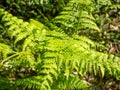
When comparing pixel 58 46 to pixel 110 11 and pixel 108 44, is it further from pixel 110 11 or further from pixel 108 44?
pixel 110 11

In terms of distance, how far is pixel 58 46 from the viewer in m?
2.91

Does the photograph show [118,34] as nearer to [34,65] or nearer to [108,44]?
[108,44]

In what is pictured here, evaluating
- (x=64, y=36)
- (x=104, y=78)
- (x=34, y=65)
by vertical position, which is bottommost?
(x=104, y=78)

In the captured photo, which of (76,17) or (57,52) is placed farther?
(76,17)

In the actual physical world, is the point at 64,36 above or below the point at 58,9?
above

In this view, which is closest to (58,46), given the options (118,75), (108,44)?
(118,75)

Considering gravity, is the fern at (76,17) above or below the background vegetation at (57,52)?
above

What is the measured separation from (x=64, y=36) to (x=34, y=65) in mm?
435

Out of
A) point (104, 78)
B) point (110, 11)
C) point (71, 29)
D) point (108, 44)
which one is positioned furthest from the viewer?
point (110, 11)

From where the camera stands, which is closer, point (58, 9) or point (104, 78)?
point (104, 78)

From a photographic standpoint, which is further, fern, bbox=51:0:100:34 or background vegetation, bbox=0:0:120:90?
fern, bbox=51:0:100:34

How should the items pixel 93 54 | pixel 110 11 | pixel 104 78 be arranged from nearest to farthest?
1. pixel 93 54
2. pixel 104 78
3. pixel 110 11

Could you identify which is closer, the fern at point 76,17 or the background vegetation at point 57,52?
the background vegetation at point 57,52

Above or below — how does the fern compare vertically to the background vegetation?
above
